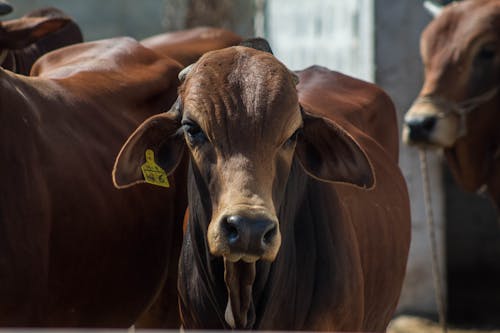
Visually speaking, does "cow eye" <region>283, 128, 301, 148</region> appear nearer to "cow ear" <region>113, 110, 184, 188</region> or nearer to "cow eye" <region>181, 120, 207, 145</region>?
"cow eye" <region>181, 120, 207, 145</region>

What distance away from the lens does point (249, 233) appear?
3.81 metres

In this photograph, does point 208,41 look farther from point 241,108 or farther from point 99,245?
point 241,108

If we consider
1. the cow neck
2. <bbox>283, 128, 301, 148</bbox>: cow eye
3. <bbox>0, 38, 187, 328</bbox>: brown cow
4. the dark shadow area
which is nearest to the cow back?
the cow neck

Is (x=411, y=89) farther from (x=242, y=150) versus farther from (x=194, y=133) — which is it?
(x=242, y=150)

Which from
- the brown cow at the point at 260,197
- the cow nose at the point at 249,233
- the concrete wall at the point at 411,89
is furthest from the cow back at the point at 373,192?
the concrete wall at the point at 411,89

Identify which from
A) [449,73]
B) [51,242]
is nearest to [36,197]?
[51,242]

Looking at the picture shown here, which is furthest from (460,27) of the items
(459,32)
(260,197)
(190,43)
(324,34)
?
(260,197)

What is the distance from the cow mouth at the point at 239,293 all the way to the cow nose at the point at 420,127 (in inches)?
128

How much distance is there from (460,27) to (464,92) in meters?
0.38

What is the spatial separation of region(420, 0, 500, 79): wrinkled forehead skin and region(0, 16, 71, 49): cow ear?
2.78 meters

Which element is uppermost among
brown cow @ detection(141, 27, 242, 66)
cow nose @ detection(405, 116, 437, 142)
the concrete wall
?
brown cow @ detection(141, 27, 242, 66)

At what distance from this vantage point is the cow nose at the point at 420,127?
290 inches

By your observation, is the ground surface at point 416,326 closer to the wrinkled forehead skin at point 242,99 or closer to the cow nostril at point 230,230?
the wrinkled forehead skin at point 242,99

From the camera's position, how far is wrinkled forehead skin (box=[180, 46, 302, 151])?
4117 millimetres
